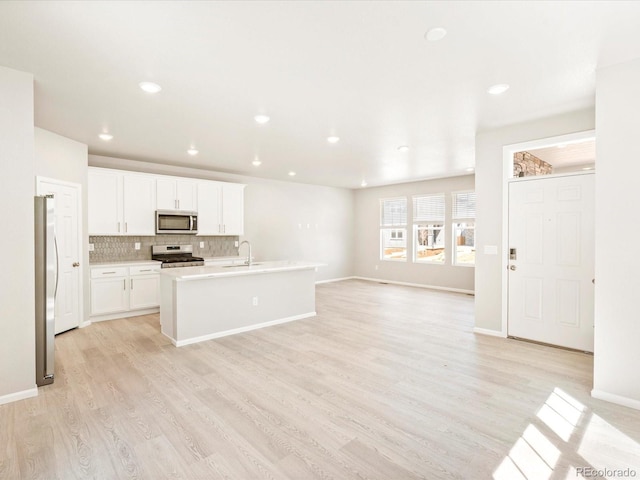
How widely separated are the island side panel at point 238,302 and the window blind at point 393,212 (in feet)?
14.3

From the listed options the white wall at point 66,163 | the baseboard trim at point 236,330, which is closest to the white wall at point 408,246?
the baseboard trim at point 236,330

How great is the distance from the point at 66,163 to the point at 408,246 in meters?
7.35

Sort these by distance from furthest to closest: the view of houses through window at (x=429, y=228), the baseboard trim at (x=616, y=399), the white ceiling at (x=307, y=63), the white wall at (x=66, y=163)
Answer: the view of houses through window at (x=429, y=228) → the white wall at (x=66, y=163) → the baseboard trim at (x=616, y=399) → the white ceiling at (x=307, y=63)

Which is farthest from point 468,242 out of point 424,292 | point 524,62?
point 524,62

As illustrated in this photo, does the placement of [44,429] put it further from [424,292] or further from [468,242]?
[468,242]

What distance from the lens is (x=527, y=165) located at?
495 centimetres

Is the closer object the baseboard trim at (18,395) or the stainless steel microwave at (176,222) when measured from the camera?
the baseboard trim at (18,395)

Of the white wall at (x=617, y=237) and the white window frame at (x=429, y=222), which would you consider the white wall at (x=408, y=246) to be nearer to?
the white window frame at (x=429, y=222)

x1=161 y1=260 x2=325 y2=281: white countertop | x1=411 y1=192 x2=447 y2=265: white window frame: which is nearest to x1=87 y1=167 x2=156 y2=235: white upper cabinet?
x1=161 y1=260 x2=325 y2=281: white countertop

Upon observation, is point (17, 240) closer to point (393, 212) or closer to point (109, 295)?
point (109, 295)

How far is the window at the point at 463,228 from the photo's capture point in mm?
7723

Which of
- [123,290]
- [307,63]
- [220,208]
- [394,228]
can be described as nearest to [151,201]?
[220,208]

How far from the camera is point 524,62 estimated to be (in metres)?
2.63

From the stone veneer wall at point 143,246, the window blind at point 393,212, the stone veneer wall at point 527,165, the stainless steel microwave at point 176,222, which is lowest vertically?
the stone veneer wall at point 143,246
